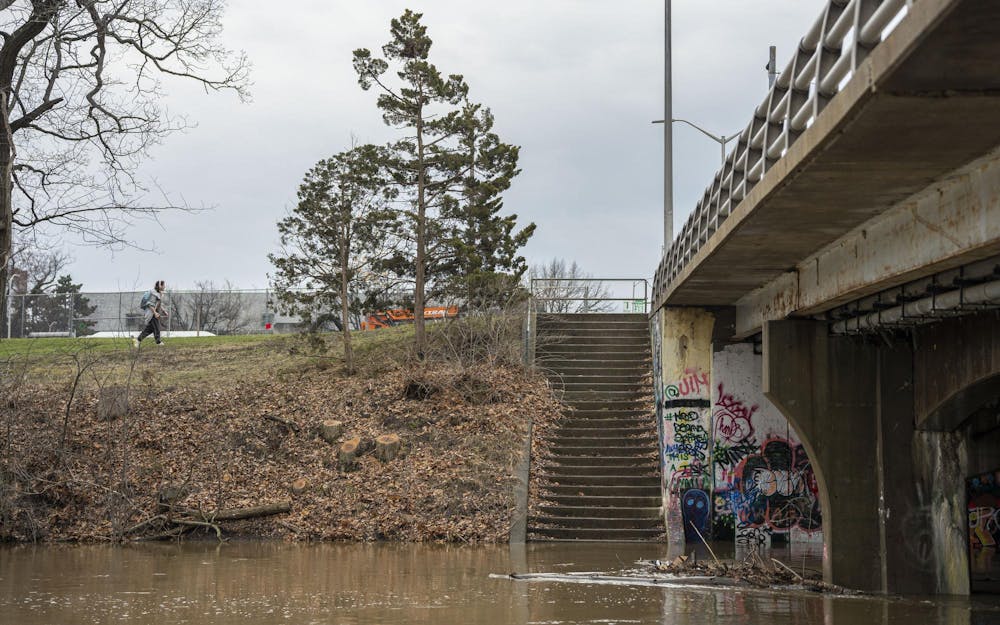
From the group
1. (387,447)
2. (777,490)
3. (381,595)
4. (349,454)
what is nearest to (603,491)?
(777,490)

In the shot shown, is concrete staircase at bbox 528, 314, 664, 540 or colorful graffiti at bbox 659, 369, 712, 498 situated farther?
colorful graffiti at bbox 659, 369, 712, 498

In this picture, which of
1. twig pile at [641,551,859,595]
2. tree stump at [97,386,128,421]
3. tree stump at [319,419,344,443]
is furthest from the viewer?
tree stump at [97,386,128,421]

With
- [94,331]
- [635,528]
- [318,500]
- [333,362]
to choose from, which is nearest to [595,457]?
[635,528]

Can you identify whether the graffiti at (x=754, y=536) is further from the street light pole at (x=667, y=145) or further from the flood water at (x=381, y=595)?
the street light pole at (x=667, y=145)

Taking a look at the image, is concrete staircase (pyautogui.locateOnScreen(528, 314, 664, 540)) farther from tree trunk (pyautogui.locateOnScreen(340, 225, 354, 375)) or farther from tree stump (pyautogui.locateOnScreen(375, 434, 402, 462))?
tree trunk (pyautogui.locateOnScreen(340, 225, 354, 375))

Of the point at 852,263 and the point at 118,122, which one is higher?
the point at 118,122

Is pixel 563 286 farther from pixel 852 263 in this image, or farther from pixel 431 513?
pixel 852 263

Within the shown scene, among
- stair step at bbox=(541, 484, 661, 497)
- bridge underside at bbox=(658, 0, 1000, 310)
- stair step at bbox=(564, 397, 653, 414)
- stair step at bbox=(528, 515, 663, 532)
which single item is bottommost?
stair step at bbox=(528, 515, 663, 532)

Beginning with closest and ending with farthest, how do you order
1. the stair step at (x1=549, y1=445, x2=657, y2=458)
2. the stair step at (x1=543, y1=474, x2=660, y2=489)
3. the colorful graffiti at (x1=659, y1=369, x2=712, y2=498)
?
the colorful graffiti at (x1=659, y1=369, x2=712, y2=498) < the stair step at (x1=543, y1=474, x2=660, y2=489) < the stair step at (x1=549, y1=445, x2=657, y2=458)

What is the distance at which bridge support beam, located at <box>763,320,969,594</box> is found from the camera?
16.6 m

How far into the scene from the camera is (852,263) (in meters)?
14.0

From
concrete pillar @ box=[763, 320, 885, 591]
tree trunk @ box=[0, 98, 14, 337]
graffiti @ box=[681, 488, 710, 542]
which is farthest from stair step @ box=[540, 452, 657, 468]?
tree trunk @ box=[0, 98, 14, 337]

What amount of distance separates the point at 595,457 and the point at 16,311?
32.3m

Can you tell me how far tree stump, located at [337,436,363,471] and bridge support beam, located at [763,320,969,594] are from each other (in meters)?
10.7
